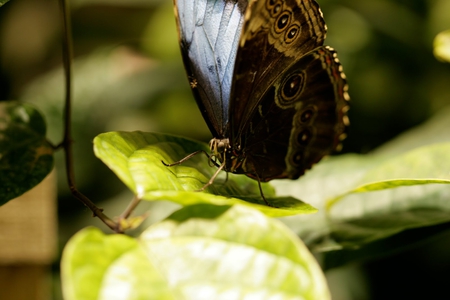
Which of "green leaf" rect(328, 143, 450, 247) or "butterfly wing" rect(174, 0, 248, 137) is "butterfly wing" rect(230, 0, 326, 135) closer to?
"butterfly wing" rect(174, 0, 248, 137)

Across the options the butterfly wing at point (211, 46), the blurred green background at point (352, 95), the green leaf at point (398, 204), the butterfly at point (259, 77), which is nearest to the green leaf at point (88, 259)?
the butterfly at point (259, 77)

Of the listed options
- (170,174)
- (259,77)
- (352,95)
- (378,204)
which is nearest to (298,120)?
(259,77)

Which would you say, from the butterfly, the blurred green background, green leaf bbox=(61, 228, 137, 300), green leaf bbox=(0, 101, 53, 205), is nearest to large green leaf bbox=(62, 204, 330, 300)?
green leaf bbox=(61, 228, 137, 300)

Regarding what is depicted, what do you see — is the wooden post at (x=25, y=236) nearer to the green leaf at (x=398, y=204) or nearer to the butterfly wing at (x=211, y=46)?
the butterfly wing at (x=211, y=46)

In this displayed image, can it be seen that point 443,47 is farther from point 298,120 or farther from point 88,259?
point 88,259

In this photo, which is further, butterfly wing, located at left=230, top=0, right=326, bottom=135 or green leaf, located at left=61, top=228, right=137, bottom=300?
butterfly wing, located at left=230, top=0, right=326, bottom=135

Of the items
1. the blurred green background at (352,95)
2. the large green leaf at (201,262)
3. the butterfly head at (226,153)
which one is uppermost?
the large green leaf at (201,262)
